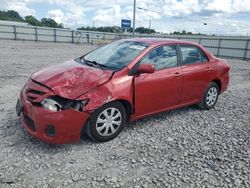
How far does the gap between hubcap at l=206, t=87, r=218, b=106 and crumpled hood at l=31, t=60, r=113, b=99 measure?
2.62 m

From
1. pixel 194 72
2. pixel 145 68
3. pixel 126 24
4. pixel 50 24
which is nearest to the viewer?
pixel 145 68

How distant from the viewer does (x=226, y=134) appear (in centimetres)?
412

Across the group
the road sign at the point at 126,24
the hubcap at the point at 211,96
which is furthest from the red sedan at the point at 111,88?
the road sign at the point at 126,24

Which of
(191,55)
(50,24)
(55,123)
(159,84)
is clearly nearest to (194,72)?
(191,55)

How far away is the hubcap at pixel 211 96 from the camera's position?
206 inches

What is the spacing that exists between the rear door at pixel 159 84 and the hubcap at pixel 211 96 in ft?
3.40

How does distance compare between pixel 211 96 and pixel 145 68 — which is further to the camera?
pixel 211 96

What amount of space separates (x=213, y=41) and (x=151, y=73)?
20478mm

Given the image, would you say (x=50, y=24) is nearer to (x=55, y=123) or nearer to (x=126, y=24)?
(x=126, y=24)

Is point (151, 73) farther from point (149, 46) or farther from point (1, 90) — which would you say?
point (1, 90)

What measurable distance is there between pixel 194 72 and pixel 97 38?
29362 mm

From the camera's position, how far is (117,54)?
4.21 m

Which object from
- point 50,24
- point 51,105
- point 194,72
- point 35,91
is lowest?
point 51,105

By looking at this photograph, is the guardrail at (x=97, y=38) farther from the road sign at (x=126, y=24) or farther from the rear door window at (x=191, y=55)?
the rear door window at (x=191, y=55)
